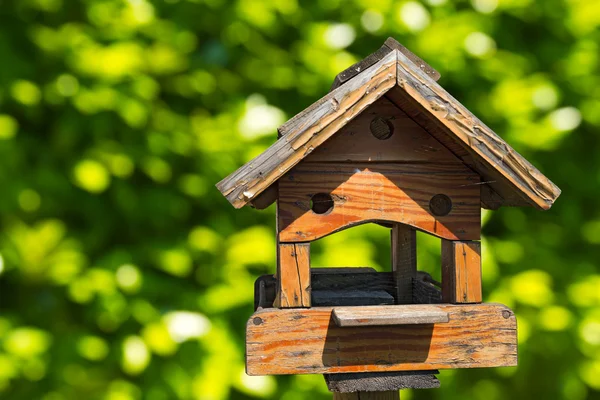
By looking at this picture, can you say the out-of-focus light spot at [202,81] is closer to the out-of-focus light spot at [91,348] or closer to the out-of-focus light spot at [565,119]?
the out-of-focus light spot at [91,348]

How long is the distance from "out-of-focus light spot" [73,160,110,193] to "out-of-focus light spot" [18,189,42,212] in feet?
0.60

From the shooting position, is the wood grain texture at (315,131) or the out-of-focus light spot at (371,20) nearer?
the wood grain texture at (315,131)

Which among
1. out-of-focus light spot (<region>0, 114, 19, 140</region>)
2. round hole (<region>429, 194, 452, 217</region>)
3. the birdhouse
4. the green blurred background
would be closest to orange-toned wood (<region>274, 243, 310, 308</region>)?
the birdhouse

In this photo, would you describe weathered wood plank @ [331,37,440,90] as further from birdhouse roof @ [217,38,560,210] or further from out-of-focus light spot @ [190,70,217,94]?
out-of-focus light spot @ [190,70,217,94]

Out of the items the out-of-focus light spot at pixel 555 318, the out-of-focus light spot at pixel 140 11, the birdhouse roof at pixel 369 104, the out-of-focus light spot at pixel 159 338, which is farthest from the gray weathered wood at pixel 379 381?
the out-of-focus light spot at pixel 140 11

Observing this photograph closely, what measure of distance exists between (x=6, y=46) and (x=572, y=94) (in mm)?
2219

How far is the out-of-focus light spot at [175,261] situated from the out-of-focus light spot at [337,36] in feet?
3.10

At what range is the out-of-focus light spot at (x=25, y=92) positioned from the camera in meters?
2.40

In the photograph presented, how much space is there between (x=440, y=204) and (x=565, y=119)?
1.39 metres

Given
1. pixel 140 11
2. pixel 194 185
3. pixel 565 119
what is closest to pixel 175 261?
pixel 194 185

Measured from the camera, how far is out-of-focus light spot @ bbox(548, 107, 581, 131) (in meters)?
2.54

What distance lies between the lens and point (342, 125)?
1.24m

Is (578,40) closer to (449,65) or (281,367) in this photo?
(449,65)

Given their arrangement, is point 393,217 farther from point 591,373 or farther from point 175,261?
point 591,373
